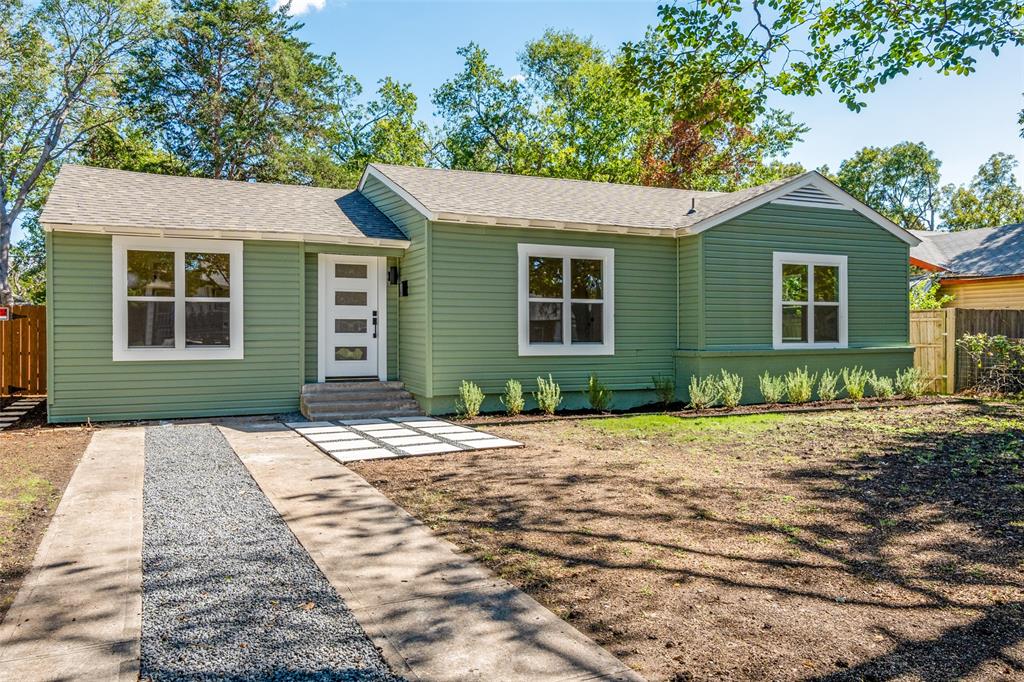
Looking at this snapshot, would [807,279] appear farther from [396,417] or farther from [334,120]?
[334,120]

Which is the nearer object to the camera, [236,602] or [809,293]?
[236,602]

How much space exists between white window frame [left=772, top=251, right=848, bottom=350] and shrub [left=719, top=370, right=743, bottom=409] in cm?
117


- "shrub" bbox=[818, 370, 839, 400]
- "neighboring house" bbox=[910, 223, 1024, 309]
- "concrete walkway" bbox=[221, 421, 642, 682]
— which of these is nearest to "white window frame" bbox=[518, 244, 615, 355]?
"shrub" bbox=[818, 370, 839, 400]

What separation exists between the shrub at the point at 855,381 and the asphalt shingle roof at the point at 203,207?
8.08 meters

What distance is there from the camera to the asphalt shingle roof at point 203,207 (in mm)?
9164

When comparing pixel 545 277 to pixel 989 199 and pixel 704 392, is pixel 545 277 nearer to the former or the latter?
pixel 704 392

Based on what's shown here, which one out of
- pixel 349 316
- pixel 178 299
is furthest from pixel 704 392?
pixel 178 299

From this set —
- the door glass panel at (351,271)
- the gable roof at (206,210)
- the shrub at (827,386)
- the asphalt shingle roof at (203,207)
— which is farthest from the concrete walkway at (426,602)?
the shrub at (827,386)

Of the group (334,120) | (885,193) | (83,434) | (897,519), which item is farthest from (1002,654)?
(885,193)

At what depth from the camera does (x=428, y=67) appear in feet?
96.9

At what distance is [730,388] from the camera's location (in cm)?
1080

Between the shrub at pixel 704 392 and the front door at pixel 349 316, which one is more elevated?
the front door at pixel 349 316

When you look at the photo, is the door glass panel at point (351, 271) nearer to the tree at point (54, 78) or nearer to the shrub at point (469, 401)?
the shrub at point (469, 401)

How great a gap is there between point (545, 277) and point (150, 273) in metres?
5.74
